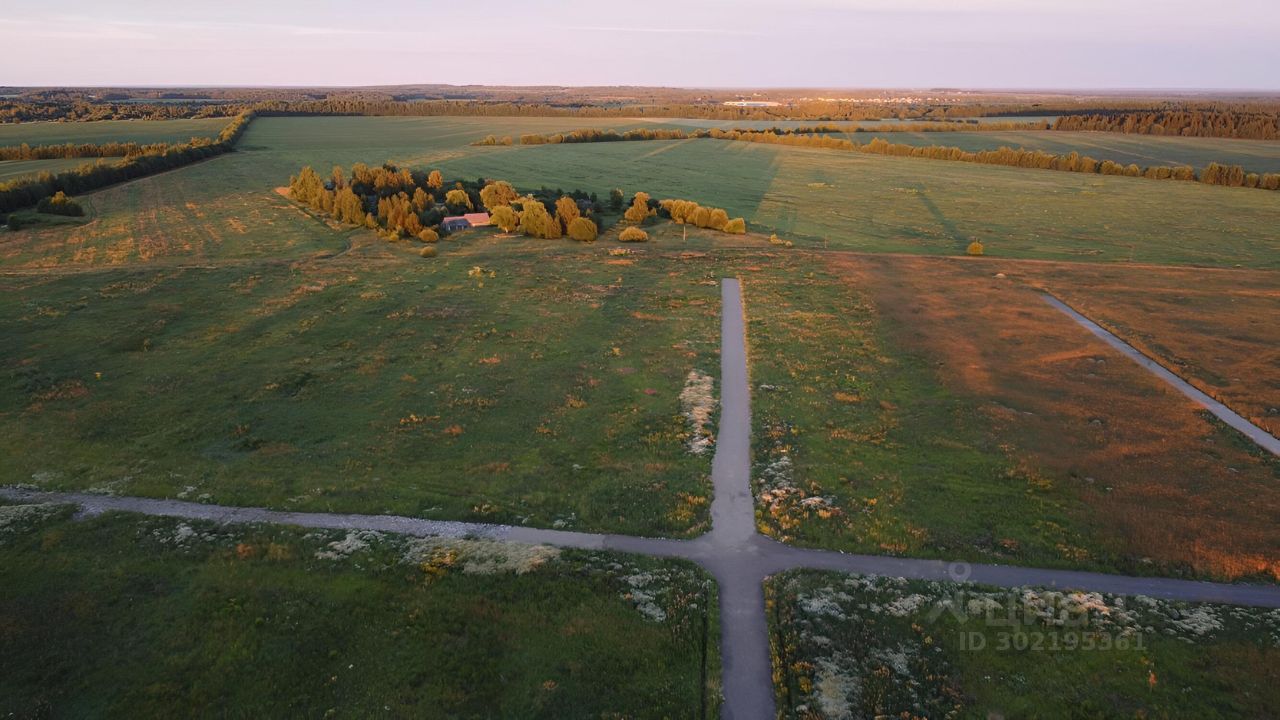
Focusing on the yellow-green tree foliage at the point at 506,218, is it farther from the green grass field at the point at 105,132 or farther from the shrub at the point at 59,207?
the green grass field at the point at 105,132

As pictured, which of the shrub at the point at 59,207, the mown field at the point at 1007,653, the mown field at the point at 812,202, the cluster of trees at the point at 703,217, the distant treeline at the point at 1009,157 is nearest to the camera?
the mown field at the point at 1007,653

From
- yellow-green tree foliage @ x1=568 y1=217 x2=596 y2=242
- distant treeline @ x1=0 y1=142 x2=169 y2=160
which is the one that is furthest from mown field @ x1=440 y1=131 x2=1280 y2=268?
distant treeline @ x1=0 y1=142 x2=169 y2=160

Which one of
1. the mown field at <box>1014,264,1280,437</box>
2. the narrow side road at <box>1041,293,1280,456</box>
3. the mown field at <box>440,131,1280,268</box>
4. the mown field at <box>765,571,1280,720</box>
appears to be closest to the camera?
the mown field at <box>765,571,1280,720</box>

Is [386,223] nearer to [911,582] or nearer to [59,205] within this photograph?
[59,205]

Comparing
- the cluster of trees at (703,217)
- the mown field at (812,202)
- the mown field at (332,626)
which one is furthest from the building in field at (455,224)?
the mown field at (332,626)

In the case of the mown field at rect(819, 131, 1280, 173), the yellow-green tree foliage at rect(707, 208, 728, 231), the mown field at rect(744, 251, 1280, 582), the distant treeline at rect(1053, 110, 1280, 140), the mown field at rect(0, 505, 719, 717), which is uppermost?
the distant treeline at rect(1053, 110, 1280, 140)

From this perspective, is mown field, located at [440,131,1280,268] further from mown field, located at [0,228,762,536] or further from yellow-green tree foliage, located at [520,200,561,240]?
mown field, located at [0,228,762,536]
